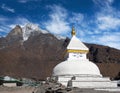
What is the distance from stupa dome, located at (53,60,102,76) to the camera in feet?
80.6

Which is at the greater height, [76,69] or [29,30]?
[29,30]

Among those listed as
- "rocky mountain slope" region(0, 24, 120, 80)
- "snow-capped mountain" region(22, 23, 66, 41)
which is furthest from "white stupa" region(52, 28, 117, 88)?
"snow-capped mountain" region(22, 23, 66, 41)

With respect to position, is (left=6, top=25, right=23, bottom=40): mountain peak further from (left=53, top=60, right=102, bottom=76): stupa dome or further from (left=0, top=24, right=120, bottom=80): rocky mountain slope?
(left=53, top=60, right=102, bottom=76): stupa dome

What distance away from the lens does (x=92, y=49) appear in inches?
4936

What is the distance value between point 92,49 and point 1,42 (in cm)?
5324

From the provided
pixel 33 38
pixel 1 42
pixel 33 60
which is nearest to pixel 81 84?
pixel 33 60

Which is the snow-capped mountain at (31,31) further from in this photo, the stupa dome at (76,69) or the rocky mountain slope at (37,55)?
the stupa dome at (76,69)

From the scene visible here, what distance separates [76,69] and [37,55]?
99028 millimetres

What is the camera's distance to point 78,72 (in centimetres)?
2456

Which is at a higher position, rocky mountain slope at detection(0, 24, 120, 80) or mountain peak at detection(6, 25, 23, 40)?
mountain peak at detection(6, 25, 23, 40)

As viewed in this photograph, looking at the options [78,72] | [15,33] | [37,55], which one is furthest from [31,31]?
[78,72]

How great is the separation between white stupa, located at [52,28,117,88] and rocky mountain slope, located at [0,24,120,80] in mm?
71443

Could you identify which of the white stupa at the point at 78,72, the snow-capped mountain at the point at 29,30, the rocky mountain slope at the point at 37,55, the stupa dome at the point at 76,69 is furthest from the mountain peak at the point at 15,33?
the stupa dome at the point at 76,69

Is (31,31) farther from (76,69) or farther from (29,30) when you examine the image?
(76,69)
